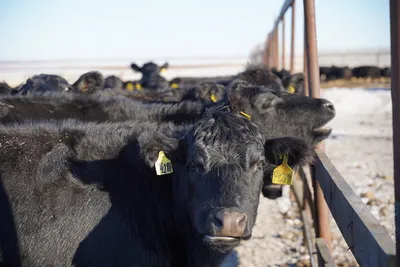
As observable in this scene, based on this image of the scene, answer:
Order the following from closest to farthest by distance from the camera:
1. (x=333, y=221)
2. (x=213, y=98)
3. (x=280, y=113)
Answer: (x=280, y=113), (x=333, y=221), (x=213, y=98)

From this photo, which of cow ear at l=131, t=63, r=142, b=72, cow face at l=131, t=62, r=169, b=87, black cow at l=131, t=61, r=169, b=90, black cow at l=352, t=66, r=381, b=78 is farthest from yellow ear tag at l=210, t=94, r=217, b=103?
black cow at l=352, t=66, r=381, b=78

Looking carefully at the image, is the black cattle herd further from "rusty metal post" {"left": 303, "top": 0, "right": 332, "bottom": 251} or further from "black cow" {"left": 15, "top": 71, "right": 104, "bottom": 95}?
"black cow" {"left": 15, "top": 71, "right": 104, "bottom": 95}

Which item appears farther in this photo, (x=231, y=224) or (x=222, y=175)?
(x=222, y=175)

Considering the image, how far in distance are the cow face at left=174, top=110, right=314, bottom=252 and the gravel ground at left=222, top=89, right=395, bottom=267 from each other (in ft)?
7.51

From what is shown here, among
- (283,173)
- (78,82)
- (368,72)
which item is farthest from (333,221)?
(368,72)

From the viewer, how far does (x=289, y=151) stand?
3.62 metres

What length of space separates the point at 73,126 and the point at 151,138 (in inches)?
28.9

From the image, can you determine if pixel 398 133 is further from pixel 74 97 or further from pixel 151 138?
pixel 74 97

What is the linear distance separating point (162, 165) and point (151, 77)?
44.9ft

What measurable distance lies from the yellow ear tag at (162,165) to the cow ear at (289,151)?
79 centimetres

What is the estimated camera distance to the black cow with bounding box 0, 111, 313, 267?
324 centimetres

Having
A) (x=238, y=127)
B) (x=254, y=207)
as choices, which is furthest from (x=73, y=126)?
(x=254, y=207)

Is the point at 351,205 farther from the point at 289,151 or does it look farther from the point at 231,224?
the point at 289,151

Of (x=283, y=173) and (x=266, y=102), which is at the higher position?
(x=266, y=102)
